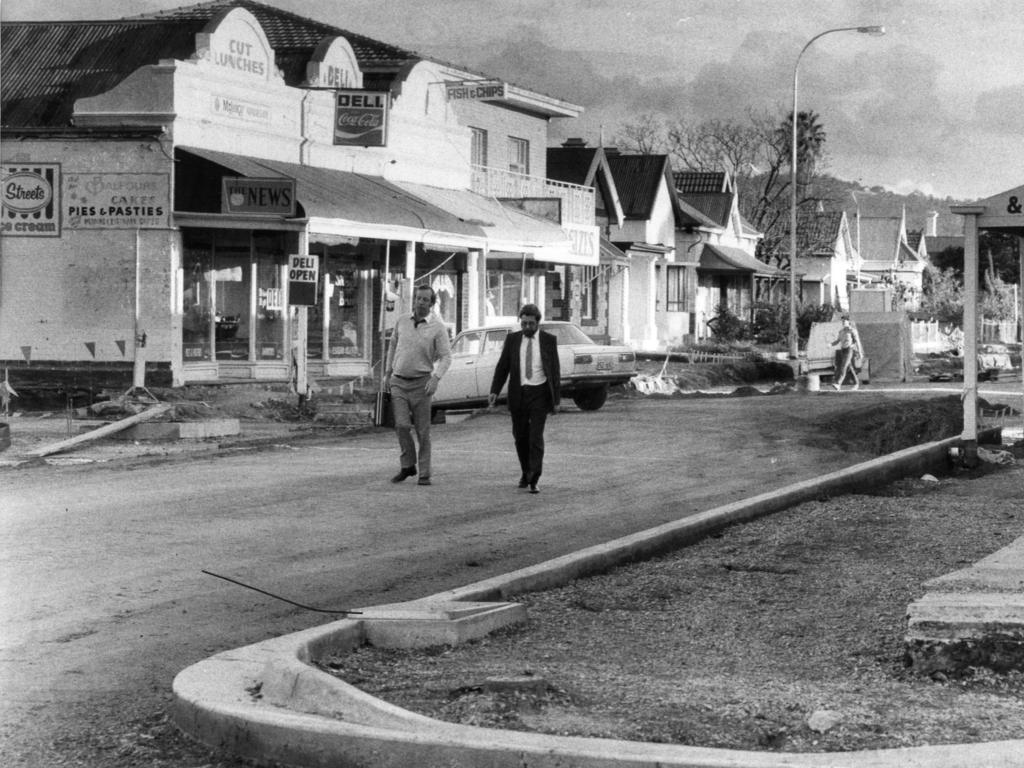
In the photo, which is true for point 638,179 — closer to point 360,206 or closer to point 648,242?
point 648,242

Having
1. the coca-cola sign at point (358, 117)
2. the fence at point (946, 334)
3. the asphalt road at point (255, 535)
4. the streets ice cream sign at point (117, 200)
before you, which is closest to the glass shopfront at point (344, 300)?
the coca-cola sign at point (358, 117)

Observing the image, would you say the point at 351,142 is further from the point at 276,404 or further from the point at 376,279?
the point at 276,404

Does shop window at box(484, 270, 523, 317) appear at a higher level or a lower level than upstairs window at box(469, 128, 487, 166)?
lower

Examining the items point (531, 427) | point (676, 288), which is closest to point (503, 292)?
point (676, 288)

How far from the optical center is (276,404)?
2434 centimetres

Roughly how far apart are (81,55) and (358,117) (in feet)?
15.7

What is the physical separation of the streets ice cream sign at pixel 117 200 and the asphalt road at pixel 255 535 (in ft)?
18.4

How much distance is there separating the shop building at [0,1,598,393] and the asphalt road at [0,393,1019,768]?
5.25 metres

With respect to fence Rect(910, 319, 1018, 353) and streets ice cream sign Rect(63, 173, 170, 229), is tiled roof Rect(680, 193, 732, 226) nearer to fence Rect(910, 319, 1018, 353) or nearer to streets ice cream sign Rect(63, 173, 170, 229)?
fence Rect(910, 319, 1018, 353)

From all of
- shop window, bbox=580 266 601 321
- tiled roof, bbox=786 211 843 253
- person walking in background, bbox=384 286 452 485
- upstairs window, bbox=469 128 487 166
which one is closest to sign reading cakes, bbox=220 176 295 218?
person walking in background, bbox=384 286 452 485

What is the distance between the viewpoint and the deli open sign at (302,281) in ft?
75.1

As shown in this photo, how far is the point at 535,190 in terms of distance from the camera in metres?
40.0

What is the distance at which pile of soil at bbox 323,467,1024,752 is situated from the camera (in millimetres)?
5840

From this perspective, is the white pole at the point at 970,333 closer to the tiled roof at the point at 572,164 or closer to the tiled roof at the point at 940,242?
the tiled roof at the point at 572,164
